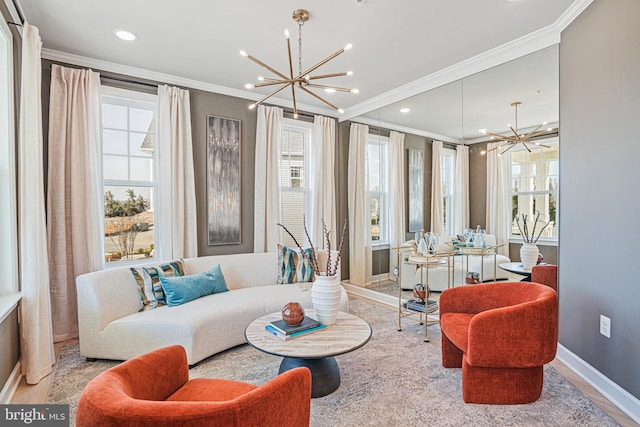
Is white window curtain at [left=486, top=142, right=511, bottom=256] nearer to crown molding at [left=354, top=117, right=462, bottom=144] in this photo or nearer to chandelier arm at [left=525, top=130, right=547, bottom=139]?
chandelier arm at [left=525, top=130, right=547, bottom=139]

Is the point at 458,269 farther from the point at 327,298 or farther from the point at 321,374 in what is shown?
the point at 321,374

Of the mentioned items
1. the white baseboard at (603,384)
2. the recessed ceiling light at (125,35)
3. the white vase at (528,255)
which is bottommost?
the white baseboard at (603,384)

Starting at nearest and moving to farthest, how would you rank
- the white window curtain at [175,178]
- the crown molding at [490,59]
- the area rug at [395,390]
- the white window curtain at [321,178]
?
the area rug at [395,390]
the crown molding at [490,59]
the white window curtain at [175,178]
the white window curtain at [321,178]

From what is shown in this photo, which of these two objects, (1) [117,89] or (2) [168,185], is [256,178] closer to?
(2) [168,185]

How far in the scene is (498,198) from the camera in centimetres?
339

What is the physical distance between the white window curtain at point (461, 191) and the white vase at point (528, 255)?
64 cm

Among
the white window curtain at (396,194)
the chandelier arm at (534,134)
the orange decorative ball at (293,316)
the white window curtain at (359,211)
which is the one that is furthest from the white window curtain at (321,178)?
the chandelier arm at (534,134)

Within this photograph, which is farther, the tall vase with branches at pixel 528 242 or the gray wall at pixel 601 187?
the tall vase with branches at pixel 528 242

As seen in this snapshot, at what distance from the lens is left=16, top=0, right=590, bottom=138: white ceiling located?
2.52 m

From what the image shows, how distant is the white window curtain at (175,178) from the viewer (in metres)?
3.71

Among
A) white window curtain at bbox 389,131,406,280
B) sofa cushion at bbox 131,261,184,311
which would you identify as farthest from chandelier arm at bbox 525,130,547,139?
sofa cushion at bbox 131,261,184,311

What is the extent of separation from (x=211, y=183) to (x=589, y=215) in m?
3.72

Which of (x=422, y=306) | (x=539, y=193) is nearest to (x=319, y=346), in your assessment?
(x=422, y=306)

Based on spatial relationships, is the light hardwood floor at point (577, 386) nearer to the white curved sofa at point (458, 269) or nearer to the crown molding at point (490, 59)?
the white curved sofa at point (458, 269)
